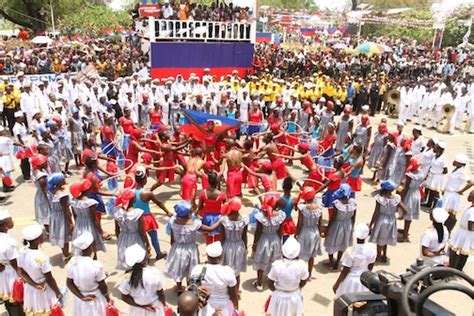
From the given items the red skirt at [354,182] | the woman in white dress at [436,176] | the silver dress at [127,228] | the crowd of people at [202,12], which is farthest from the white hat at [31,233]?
the crowd of people at [202,12]

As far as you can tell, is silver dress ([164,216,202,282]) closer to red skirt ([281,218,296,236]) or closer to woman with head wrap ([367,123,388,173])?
red skirt ([281,218,296,236])

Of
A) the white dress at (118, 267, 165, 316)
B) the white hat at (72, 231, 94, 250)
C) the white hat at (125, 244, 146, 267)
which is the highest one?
the white hat at (125, 244, 146, 267)

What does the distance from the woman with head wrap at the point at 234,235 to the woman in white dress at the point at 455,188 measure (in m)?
4.45

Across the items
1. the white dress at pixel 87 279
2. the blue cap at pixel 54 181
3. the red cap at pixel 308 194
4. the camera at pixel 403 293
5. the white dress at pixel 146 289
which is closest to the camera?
the camera at pixel 403 293

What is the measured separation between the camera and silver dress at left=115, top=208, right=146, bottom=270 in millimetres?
6004

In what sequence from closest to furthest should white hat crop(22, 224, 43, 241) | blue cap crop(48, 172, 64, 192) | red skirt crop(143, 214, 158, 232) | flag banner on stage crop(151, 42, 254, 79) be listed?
1. white hat crop(22, 224, 43, 241)
2. blue cap crop(48, 172, 64, 192)
3. red skirt crop(143, 214, 158, 232)
4. flag banner on stage crop(151, 42, 254, 79)

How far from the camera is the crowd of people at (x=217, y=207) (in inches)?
191

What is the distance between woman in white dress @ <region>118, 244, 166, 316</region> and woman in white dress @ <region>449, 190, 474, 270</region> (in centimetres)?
491

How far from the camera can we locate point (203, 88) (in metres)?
17.2

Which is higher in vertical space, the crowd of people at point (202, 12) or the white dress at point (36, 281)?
the crowd of people at point (202, 12)

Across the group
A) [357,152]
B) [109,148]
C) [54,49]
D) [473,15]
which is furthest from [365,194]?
[473,15]

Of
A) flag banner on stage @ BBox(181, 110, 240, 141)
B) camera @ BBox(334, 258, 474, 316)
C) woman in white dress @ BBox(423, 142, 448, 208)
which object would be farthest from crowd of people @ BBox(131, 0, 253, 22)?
camera @ BBox(334, 258, 474, 316)

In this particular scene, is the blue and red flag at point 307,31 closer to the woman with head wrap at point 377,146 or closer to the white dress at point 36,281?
the woman with head wrap at point 377,146

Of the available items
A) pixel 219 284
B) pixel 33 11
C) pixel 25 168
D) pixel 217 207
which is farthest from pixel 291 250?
pixel 33 11
